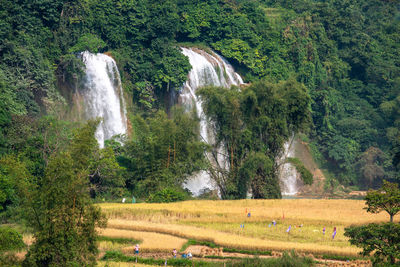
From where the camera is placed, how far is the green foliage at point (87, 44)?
47312 millimetres

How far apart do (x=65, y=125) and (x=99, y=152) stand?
126 inches

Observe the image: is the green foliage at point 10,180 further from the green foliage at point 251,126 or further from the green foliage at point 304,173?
the green foliage at point 304,173

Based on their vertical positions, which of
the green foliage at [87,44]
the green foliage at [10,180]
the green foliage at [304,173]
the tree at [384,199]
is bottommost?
the tree at [384,199]

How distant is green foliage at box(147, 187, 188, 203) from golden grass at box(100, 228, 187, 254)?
407 inches

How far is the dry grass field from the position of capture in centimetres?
2617

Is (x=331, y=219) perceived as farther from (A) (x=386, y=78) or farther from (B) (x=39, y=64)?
(A) (x=386, y=78)

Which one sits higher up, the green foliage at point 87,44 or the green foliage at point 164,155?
the green foliage at point 87,44

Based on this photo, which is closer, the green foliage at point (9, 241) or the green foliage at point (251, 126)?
the green foliage at point (9, 241)

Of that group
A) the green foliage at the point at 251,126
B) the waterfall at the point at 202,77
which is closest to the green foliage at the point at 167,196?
the green foliage at the point at 251,126

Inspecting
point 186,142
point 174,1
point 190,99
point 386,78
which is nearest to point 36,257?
point 186,142

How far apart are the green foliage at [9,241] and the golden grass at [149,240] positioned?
11.4 ft

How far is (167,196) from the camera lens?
3975cm

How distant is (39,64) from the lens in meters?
43.8

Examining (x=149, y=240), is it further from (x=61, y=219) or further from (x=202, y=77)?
(x=202, y=77)
